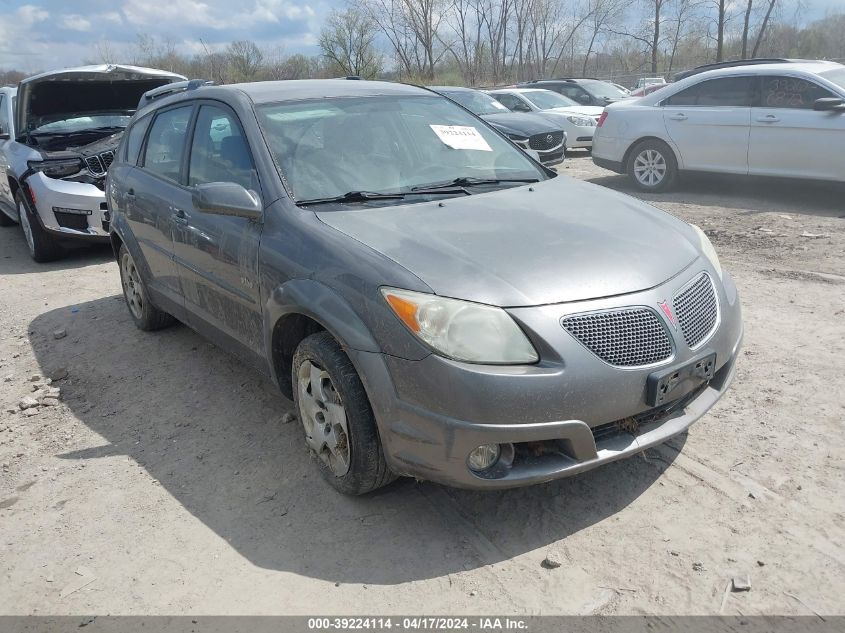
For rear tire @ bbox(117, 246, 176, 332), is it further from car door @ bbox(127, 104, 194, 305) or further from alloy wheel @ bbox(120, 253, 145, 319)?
car door @ bbox(127, 104, 194, 305)

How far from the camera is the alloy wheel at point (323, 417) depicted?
308 cm

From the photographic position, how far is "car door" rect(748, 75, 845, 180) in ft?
27.0

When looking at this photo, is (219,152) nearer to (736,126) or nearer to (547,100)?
(736,126)

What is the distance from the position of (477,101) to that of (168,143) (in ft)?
Answer: 32.2

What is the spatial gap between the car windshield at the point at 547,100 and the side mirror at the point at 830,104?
777 cm

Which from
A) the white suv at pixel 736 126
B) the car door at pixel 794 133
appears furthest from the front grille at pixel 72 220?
the car door at pixel 794 133

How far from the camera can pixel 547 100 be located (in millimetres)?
15977

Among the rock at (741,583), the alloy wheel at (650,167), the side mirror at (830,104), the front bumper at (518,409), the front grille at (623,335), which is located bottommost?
the rock at (741,583)

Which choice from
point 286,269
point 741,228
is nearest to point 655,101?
point 741,228

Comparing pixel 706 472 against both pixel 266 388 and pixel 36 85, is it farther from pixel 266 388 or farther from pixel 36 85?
pixel 36 85

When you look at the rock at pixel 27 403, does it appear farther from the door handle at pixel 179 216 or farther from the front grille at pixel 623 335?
the front grille at pixel 623 335

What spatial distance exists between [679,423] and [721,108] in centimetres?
748

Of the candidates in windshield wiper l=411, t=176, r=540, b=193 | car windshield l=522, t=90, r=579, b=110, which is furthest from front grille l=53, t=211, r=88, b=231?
car windshield l=522, t=90, r=579, b=110

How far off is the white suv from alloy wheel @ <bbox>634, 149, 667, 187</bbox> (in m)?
0.01
